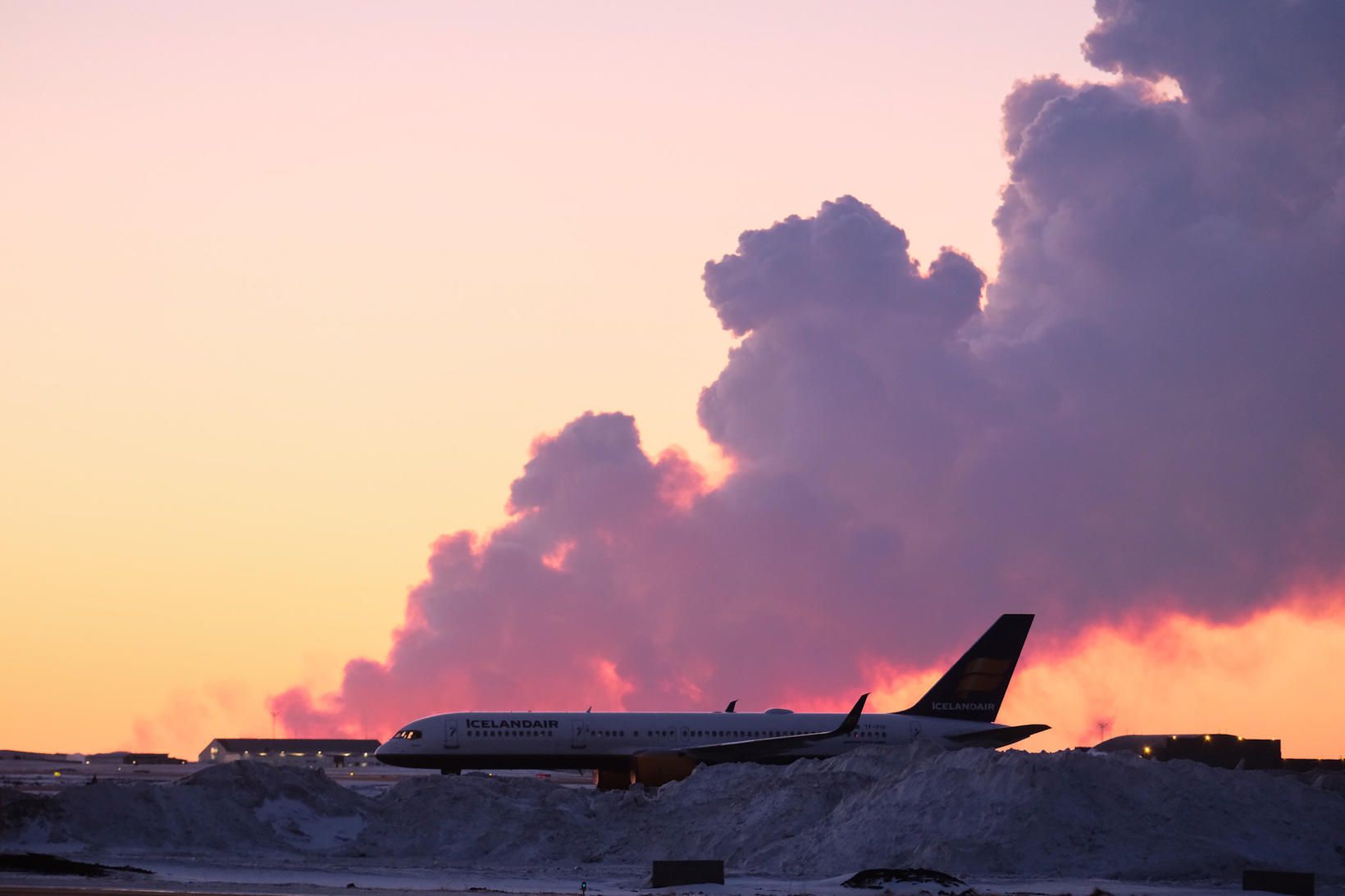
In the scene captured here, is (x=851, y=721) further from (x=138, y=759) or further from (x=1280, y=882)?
(x=138, y=759)

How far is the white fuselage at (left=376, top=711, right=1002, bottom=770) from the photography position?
63562 millimetres

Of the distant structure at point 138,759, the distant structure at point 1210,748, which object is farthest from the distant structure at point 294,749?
the distant structure at point 1210,748

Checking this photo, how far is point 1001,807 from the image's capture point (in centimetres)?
4219

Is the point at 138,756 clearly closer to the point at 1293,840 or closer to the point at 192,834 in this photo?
the point at 192,834

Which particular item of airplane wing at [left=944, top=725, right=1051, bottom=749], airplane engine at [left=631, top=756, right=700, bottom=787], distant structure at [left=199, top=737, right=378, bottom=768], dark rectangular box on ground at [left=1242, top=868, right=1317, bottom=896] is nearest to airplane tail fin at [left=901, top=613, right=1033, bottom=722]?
airplane wing at [left=944, top=725, right=1051, bottom=749]

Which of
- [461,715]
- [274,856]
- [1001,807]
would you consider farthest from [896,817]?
[461,715]

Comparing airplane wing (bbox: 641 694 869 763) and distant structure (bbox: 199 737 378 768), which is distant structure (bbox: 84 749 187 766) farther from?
airplane wing (bbox: 641 694 869 763)

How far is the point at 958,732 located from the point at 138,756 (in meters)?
95.3

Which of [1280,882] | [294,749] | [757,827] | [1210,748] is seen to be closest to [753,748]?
[757,827]

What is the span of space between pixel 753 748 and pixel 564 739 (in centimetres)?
800

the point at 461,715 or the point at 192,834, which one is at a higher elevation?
the point at 461,715

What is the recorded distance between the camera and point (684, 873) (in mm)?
36062

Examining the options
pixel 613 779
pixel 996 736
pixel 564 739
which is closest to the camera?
pixel 564 739

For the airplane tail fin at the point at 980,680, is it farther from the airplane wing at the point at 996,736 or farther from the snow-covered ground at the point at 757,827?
the snow-covered ground at the point at 757,827
